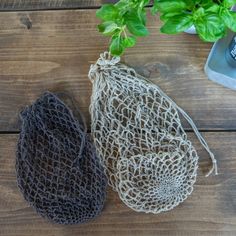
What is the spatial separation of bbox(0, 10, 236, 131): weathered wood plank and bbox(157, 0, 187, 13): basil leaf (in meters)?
0.18

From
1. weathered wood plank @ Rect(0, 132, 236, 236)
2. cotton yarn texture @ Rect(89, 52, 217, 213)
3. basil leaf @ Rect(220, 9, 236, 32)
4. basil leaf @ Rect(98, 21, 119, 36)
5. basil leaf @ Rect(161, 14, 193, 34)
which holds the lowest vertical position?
weathered wood plank @ Rect(0, 132, 236, 236)

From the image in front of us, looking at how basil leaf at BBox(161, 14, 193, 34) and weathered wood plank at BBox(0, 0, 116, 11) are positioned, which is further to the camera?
weathered wood plank at BBox(0, 0, 116, 11)

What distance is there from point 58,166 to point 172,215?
17 centimetres

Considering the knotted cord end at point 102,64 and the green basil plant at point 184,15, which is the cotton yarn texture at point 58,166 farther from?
the green basil plant at point 184,15

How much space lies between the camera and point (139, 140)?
1.83 ft

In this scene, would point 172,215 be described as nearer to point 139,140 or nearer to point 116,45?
point 139,140

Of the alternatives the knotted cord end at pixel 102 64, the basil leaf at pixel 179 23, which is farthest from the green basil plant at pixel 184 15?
the knotted cord end at pixel 102 64

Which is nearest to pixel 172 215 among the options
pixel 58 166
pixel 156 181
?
pixel 156 181

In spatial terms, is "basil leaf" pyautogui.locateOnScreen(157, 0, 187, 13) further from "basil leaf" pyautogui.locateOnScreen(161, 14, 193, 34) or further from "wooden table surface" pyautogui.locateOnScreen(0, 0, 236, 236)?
"wooden table surface" pyautogui.locateOnScreen(0, 0, 236, 236)

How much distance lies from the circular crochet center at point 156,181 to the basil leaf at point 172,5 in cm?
20

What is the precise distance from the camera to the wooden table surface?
0.54m

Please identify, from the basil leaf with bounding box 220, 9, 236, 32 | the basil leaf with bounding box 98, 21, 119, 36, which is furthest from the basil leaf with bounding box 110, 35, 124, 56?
the basil leaf with bounding box 220, 9, 236, 32

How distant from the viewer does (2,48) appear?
611mm

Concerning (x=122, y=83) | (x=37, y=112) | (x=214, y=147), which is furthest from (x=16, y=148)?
(x=214, y=147)
